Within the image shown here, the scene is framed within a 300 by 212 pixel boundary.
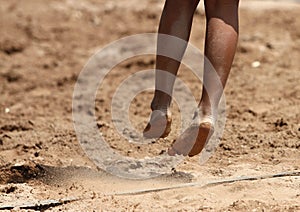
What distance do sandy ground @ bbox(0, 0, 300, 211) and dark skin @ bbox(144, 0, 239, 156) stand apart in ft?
0.76

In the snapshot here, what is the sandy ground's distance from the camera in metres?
3.10

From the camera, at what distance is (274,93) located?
458 centimetres

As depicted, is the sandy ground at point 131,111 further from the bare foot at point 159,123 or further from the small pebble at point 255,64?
the bare foot at point 159,123

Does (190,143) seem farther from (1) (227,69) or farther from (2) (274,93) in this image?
(2) (274,93)

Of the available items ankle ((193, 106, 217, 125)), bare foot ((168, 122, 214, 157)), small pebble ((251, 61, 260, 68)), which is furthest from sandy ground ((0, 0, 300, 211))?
ankle ((193, 106, 217, 125))

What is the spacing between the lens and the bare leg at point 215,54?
3.13 meters

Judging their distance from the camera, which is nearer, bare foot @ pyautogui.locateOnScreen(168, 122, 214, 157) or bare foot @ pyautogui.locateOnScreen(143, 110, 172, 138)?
bare foot @ pyautogui.locateOnScreen(168, 122, 214, 157)

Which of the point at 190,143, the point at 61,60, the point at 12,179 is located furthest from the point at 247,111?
the point at 61,60

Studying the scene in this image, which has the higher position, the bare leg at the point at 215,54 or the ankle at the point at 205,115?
the bare leg at the point at 215,54

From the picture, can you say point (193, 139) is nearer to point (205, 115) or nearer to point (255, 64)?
point (205, 115)

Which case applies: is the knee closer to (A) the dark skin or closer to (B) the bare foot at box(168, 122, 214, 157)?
(A) the dark skin

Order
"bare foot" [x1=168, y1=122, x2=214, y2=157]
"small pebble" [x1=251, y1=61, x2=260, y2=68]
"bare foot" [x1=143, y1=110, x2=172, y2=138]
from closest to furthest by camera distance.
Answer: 1. "bare foot" [x1=168, y1=122, x2=214, y2=157]
2. "bare foot" [x1=143, y1=110, x2=172, y2=138]
3. "small pebble" [x1=251, y1=61, x2=260, y2=68]

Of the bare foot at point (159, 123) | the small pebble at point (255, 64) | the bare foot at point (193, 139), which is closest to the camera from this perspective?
the bare foot at point (193, 139)

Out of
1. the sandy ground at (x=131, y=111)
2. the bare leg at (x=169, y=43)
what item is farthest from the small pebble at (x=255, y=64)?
the bare leg at (x=169, y=43)
